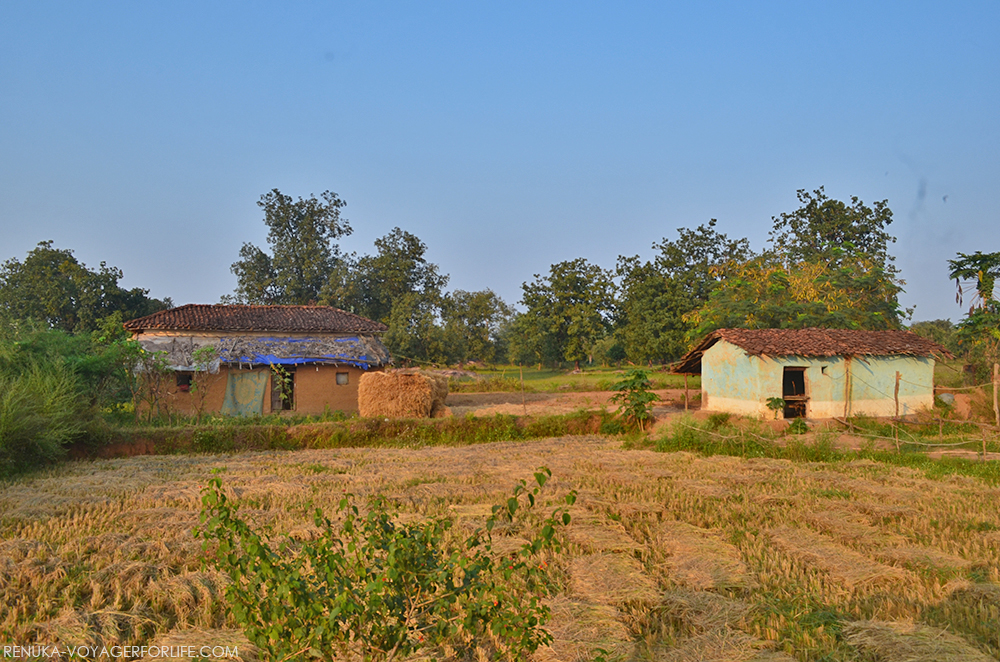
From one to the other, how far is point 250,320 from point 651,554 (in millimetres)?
20249

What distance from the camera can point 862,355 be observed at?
1656 cm

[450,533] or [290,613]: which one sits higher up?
[290,613]

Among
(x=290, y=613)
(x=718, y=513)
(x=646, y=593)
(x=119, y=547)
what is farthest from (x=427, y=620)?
(x=718, y=513)

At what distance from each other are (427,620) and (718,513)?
5.08 meters

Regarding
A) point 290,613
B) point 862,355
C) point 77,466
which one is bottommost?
point 77,466

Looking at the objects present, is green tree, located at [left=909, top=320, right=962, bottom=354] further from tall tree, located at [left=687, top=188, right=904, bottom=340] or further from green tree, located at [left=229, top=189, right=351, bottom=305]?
green tree, located at [left=229, top=189, right=351, bottom=305]

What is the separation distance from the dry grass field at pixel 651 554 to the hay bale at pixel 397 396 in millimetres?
6701

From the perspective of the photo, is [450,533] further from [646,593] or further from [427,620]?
[427,620]

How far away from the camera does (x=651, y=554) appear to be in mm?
6215

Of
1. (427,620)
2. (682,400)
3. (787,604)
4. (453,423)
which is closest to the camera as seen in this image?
(427,620)

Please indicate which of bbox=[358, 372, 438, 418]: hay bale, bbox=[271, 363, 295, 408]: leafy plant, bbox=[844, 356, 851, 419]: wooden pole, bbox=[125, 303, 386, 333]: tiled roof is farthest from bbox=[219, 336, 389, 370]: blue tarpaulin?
bbox=[844, 356, 851, 419]: wooden pole

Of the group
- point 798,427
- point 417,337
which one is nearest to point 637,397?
point 798,427

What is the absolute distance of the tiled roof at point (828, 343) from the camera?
16.2 metres

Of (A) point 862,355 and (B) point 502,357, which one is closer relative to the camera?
(A) point 862,355
